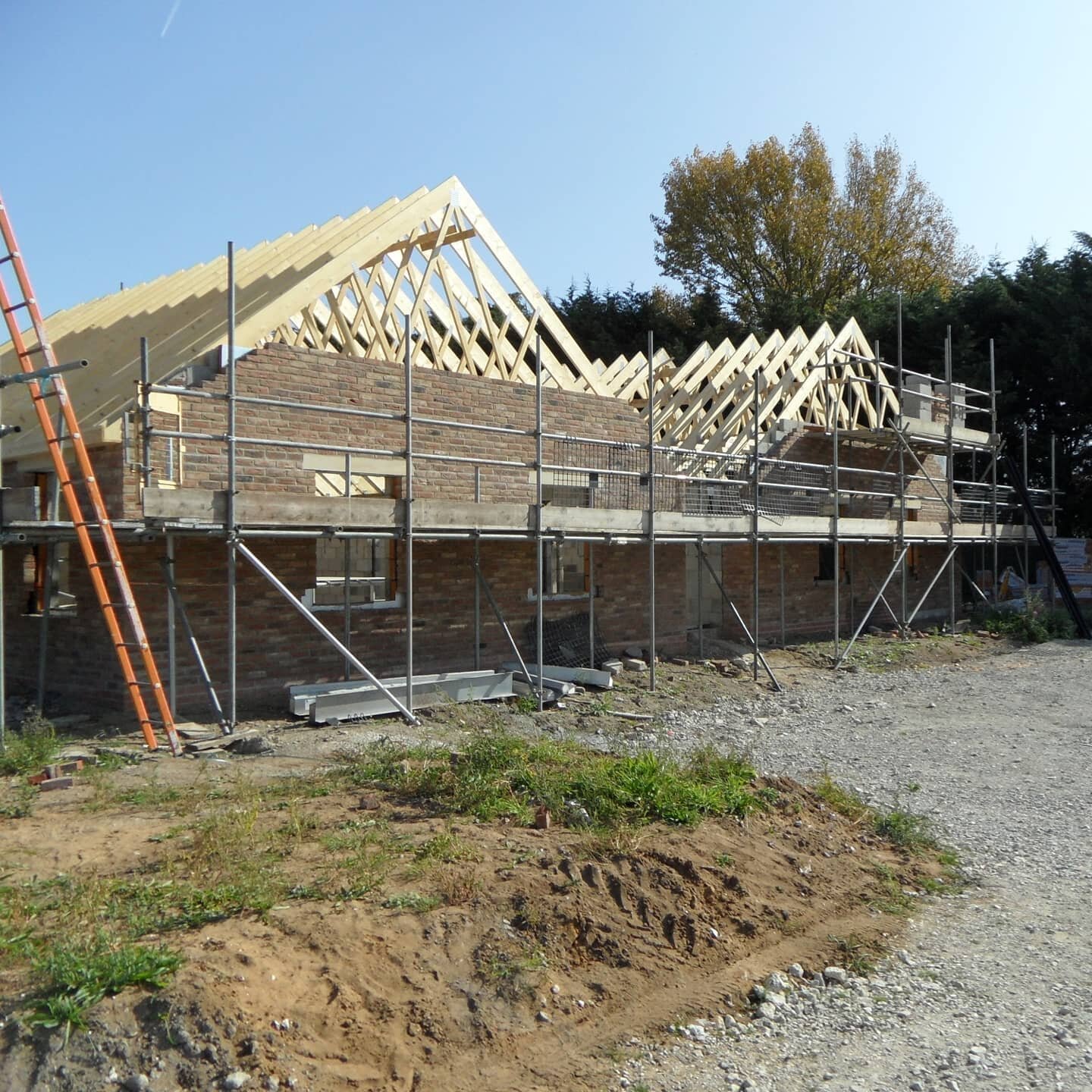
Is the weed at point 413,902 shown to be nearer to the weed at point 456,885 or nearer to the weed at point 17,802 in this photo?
the weed at point 456,885

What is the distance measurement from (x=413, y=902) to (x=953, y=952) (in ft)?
9.09

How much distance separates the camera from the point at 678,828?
6.33m

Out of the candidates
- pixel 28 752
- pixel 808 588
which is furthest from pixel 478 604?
pixel 808 588

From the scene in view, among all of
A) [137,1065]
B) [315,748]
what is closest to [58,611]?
[315,748]

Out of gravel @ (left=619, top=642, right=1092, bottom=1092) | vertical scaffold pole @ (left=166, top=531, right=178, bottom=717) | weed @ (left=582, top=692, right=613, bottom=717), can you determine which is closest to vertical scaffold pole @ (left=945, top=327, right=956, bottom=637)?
gravel @ (left=619, top=642, right=1092, bottom=1092)

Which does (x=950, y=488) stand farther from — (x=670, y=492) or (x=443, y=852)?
(x=443, y=852)

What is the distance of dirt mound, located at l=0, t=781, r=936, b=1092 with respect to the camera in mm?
3867

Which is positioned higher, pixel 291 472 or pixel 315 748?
pixel 291 472

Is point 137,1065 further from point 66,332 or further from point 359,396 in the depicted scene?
point 66,332

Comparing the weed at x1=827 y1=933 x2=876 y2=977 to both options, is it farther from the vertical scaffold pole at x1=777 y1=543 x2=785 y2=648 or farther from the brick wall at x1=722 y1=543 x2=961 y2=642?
the brick wall at x1=722 y1=543 x2=961 y2=642

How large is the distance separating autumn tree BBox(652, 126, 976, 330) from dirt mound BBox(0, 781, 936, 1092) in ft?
94.8

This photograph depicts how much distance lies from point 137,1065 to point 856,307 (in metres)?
30.1

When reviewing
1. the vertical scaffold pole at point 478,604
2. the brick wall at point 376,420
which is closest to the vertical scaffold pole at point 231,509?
the brick wall at point 376,420

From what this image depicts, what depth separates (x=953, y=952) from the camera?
5352mm
